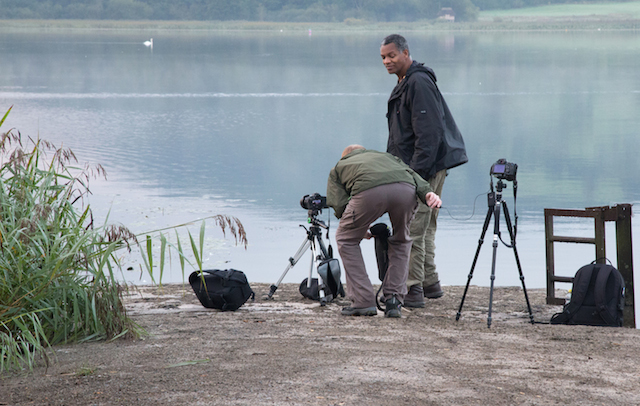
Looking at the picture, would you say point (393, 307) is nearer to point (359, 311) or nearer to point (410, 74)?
point (359, 311)

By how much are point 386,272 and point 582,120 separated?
15.1 meters

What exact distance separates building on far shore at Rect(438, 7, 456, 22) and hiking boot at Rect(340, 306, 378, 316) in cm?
8131

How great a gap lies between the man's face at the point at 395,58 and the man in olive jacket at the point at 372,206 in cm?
57

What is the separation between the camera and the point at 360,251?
452cm

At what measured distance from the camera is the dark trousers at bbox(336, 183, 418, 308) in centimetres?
439

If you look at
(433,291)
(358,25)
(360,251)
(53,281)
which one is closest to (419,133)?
(360,251)

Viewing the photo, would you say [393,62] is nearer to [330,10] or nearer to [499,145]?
[499,145]

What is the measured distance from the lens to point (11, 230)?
3.87 meters

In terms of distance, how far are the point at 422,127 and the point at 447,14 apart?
82002 millimetres

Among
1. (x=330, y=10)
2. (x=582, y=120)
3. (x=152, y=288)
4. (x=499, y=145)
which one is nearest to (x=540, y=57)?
(x=582, y=120)

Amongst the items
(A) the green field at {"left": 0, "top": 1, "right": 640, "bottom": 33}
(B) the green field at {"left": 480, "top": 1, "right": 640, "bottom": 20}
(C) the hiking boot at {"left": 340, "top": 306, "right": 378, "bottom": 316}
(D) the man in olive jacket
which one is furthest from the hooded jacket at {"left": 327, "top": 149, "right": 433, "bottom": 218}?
(B) the green field at {"left": 480, "top": 1, "right": 640, "bottom": 20}

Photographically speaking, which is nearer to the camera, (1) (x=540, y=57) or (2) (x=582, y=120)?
(2) (x=582, y=120)

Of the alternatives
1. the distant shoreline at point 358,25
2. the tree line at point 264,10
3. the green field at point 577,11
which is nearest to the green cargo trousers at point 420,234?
the distant shoreline at point 358,25

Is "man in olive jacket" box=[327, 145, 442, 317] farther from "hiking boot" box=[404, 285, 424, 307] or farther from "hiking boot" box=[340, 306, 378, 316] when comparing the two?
"hiking boot" box=[404, 285, 424, 307]
